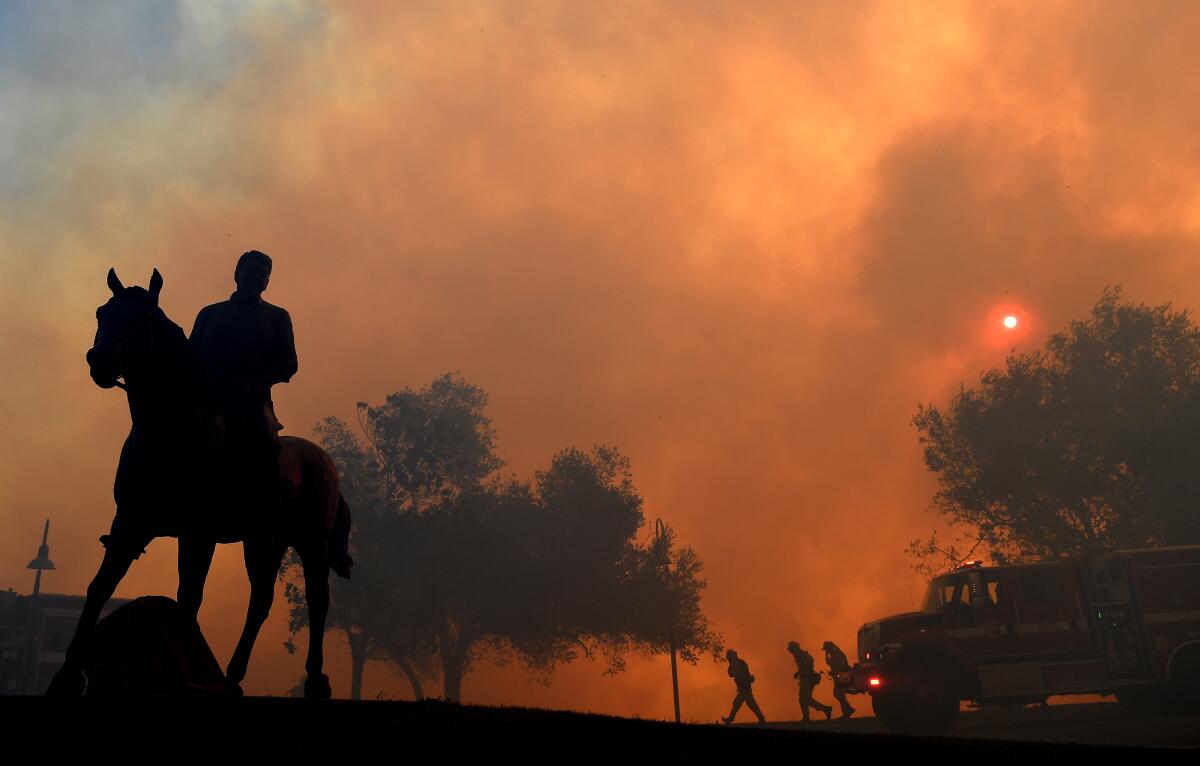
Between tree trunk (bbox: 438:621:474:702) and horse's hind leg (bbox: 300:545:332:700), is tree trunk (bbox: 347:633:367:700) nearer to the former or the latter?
tree trunk (bbox: 438:621:474:702)

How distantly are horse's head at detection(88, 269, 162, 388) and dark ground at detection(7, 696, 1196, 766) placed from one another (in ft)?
7.69

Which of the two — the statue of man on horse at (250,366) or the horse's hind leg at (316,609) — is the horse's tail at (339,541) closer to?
the horse's hind leg at (316,609)

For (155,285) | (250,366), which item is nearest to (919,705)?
(250,366)

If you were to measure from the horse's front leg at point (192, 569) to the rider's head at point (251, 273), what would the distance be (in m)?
2.50

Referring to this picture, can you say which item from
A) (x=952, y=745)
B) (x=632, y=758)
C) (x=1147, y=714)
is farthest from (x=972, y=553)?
(x=632, y=758)

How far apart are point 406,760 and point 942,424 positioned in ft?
134

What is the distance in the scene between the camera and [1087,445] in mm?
37906

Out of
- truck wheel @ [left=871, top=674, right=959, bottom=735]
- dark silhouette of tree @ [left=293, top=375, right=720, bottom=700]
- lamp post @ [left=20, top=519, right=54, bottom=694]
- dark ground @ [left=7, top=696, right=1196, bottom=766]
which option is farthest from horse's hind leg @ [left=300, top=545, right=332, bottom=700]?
lamp post @ [left=20, top=519, right=54, bottom=694]

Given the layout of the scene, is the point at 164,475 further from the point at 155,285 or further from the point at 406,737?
the point at 406,737

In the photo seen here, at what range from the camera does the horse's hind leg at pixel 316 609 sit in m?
8.88

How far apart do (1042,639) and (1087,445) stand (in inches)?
874

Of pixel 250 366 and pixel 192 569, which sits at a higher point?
pixel 250 366

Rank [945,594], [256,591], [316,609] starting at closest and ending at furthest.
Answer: [256,591], [316,609], [945,594]

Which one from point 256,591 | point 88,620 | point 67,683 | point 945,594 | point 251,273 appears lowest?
point 67,683
